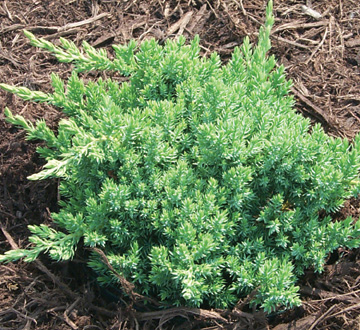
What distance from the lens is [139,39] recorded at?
13.5ft

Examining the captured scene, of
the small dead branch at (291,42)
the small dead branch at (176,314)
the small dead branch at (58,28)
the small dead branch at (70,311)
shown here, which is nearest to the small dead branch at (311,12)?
the small dead branch at (291,42)

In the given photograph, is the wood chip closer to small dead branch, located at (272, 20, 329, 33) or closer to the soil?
the soil

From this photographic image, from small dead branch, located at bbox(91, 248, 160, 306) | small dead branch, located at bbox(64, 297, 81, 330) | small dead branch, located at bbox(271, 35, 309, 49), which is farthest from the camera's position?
small dead branch, located at bbox(271, 35, 309, 49)

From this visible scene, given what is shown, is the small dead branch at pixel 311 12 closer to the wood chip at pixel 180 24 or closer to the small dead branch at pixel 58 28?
the wood chip at pixel 180 24

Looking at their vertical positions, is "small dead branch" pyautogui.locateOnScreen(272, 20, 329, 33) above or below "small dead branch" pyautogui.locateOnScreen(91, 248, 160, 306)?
above

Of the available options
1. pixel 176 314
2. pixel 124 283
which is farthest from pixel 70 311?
pixel 176 314

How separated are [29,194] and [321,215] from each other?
205 cm

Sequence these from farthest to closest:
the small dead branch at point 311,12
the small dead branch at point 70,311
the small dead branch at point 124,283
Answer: the small dead branch at point 311,12, the small dead branch at point 70,311, the small dead branch at point 124,283

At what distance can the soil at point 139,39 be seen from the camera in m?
2.90

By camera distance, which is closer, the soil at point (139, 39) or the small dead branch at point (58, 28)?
the soil at point (139, 39)

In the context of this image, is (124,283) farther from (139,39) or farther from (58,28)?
(58,28)

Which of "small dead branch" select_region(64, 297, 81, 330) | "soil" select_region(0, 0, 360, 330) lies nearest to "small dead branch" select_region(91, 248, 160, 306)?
"soil" select_region(0, 0, 360, 330)

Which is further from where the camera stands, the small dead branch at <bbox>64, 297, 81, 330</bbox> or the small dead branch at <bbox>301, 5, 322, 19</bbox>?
the small dead branch at <bbox>301, 5, 322, 19</bbox>

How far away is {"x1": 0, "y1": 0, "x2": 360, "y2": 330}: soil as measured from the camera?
9.52ft
